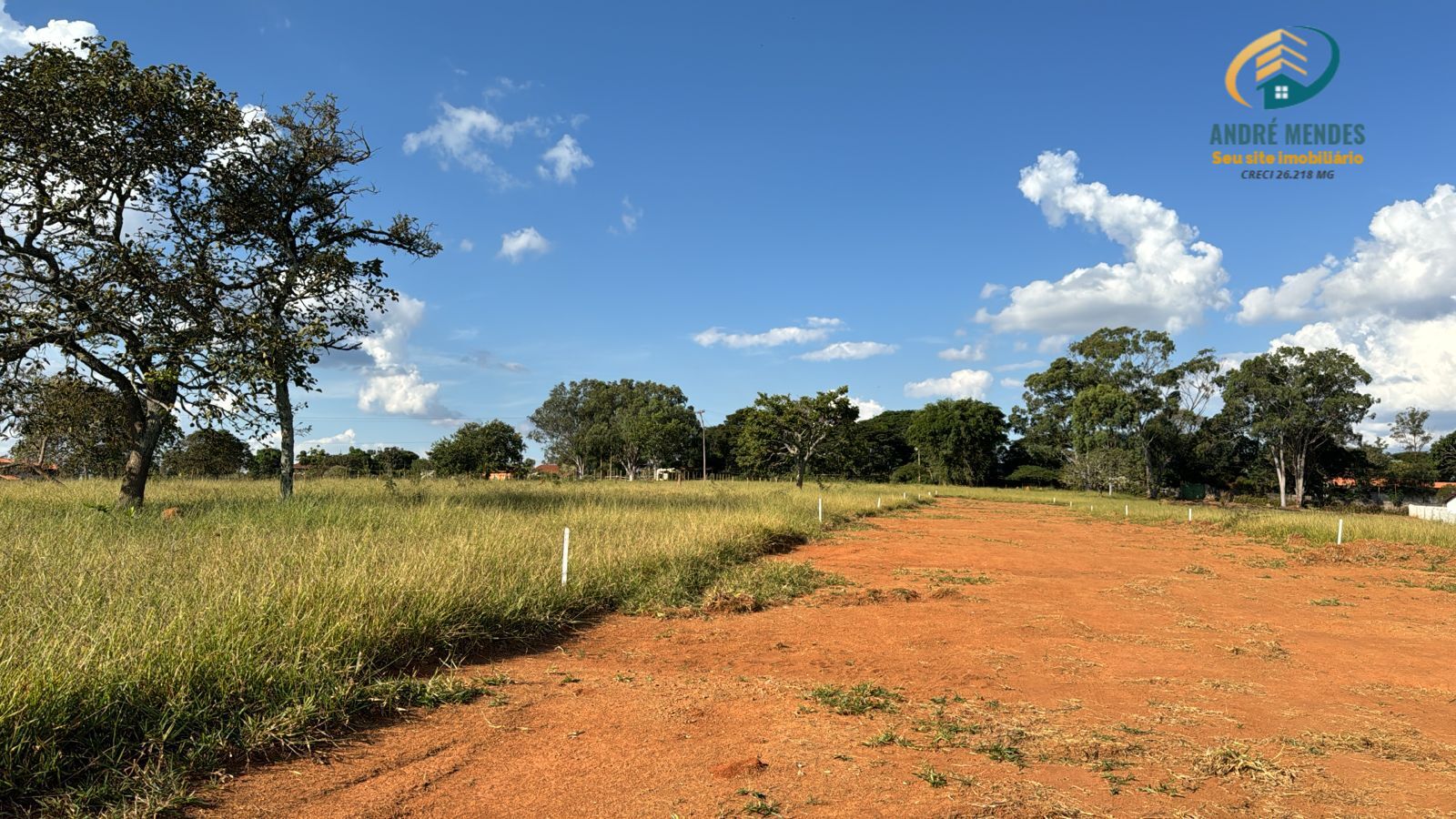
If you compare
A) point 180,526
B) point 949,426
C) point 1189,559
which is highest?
point 949,426

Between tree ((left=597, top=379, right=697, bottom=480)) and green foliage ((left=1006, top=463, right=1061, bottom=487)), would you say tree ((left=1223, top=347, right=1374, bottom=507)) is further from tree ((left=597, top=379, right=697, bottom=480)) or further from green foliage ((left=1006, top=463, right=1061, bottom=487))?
tree ((left=597, top=379, right=697, bottom=480))

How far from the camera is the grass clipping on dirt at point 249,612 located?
346 centimetres

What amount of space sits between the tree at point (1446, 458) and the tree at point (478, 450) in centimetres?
8461

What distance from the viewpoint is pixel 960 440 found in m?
63.6

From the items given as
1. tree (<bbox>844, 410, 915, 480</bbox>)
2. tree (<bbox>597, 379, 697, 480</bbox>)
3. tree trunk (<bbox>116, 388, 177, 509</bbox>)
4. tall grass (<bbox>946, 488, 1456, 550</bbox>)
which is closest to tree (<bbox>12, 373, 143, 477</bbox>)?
tree trunk (<bbox>116, 388, 177, 509</bbox>)

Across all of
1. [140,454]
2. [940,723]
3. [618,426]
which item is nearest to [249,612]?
[940,723]

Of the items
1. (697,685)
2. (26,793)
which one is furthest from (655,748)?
(26,793)

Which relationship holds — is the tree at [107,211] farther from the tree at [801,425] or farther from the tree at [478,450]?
the tree at [478,450]

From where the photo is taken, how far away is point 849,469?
64.4 metres

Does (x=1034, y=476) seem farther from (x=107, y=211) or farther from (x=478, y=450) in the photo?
(x=107, y=211)

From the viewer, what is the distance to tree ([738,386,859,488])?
39938 millimetres

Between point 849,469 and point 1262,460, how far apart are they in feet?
102

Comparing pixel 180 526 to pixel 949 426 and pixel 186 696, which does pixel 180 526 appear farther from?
pixel 949 426

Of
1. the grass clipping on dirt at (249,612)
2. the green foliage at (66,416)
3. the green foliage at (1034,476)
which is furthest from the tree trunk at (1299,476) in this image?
the green foliage at (66,416)
